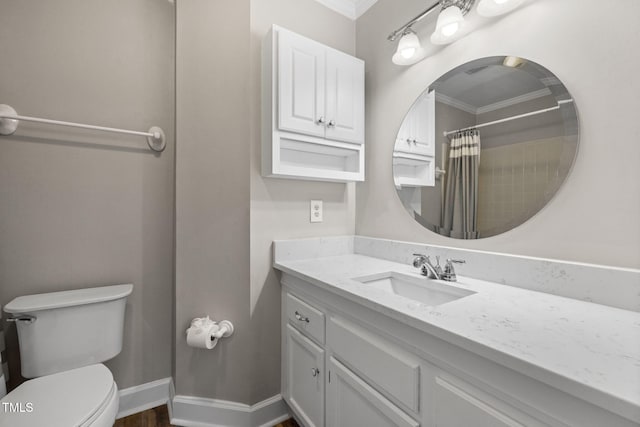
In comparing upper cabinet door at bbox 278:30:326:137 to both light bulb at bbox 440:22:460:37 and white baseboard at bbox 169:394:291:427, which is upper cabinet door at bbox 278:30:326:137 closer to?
light bulb at bbox 440:22:460:37

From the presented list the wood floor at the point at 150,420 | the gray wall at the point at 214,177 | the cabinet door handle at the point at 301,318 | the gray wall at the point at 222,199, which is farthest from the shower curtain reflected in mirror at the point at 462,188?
the wood floor at the point at 150,420

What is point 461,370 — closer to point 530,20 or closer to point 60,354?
point 530,20

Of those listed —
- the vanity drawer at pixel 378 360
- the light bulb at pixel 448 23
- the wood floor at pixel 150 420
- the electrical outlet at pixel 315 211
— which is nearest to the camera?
the vanity drawer at pixel 378 360

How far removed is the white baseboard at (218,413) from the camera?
1.44 meters

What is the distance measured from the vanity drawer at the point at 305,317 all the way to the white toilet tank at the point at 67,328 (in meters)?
0.85

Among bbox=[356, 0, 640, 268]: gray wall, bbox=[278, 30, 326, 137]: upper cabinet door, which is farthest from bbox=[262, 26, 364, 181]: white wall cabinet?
bbox=[356, 0, 640, 268]: gray wall

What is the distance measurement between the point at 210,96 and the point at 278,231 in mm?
793

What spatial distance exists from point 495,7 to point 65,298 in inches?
88.2

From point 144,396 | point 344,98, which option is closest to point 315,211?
point 344,98

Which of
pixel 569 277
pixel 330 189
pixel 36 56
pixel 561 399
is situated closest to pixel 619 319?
pixel 569 277

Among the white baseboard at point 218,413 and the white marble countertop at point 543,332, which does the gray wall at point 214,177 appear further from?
the white marble countertop at point 543,332

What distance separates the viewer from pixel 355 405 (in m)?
0.99

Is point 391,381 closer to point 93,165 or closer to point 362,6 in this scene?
point 93,165

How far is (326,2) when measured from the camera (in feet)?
5.54
